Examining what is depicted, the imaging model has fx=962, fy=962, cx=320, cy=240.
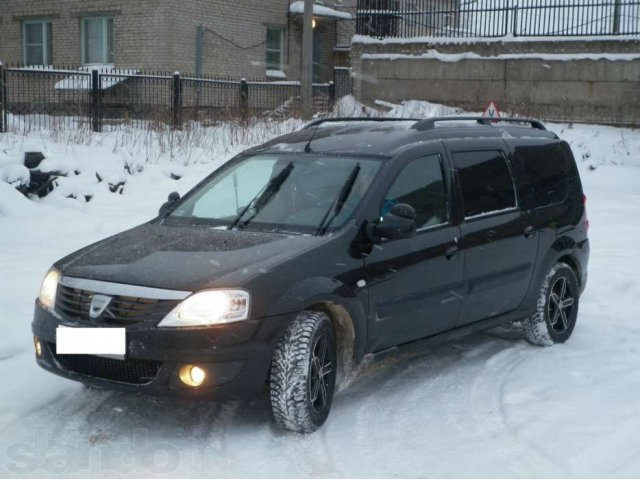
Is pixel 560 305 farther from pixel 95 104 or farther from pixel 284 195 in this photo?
pixel 95 104

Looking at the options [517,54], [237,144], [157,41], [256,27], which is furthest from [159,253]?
[256,27]

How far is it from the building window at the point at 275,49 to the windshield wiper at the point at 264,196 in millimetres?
22574

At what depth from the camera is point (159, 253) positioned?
213 inches

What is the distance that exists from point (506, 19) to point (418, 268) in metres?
17.8

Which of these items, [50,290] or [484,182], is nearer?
[50,290]

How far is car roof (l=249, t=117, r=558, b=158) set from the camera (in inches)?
247

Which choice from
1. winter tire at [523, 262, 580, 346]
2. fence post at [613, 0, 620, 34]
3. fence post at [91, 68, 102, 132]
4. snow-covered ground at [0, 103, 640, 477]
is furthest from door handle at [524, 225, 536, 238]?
fence post at [613, 0, 620, 34]

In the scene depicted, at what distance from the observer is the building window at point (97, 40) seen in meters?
26.3

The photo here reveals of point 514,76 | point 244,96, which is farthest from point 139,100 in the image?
point 514,76

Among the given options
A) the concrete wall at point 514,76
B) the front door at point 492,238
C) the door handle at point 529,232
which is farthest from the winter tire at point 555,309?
the concrete wall at point 514,76

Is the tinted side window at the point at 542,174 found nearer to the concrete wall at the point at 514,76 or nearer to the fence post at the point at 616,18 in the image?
the concrete wall at the point at 514,76

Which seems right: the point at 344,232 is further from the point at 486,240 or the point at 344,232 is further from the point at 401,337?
the point at 486,240

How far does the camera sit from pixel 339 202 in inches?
230

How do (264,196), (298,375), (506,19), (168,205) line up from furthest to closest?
(506,19)
(168,205)
(264,196)
(298,375)
